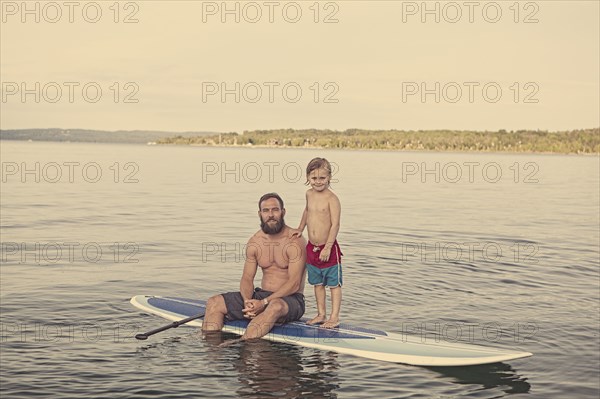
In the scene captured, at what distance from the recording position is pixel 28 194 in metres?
40.2

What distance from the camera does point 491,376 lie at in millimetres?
9562

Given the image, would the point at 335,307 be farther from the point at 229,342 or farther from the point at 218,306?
the point at 218,306

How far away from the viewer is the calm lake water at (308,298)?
9.18 meters

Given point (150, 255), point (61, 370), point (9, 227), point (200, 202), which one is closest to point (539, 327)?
point (61, 370)

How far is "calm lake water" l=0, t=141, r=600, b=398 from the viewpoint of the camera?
9180 millimetres

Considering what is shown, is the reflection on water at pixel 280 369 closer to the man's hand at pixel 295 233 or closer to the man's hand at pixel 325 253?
the man's hand at pixel 325 253

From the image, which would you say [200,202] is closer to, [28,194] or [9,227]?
[28,194]

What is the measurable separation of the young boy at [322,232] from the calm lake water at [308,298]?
3.32 feet
